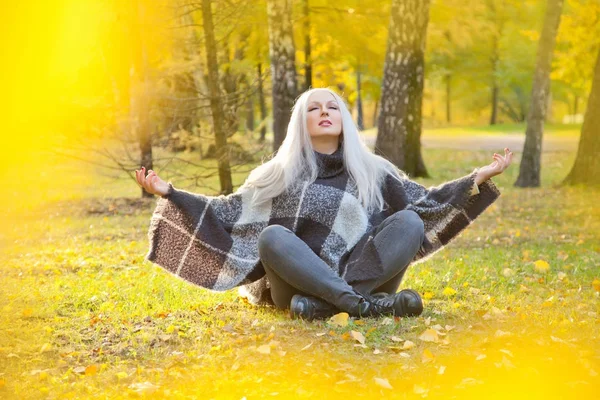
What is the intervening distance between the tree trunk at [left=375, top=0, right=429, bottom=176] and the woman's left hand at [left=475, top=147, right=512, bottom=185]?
25.4ft

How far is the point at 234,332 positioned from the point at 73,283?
219 centimetres

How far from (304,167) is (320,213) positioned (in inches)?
11.7

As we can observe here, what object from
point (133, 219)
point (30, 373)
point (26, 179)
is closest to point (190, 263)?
point (30, 373)

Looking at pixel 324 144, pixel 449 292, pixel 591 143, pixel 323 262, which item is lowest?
pixel 591 143

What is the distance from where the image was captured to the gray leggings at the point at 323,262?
14.4 feet

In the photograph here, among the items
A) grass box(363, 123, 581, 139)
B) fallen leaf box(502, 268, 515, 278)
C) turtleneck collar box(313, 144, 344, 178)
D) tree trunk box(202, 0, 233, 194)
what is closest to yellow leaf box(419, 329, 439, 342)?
turtleneck collar box(313, 144, 344, 178)

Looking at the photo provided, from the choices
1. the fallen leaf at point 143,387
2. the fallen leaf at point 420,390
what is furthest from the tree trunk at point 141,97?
the fallen leaf at point 420,390

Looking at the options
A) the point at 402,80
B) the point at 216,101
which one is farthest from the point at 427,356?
the point at 402,80

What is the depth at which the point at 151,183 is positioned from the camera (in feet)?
15.0

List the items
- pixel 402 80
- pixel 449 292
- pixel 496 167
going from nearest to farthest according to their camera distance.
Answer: pixel 496 167, pixel 449 292, pixel 402 80

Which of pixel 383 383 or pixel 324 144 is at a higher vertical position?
pixel 324 144

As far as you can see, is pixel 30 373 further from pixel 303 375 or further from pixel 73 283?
pixel 73 283

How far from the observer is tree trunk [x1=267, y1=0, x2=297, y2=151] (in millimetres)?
10734

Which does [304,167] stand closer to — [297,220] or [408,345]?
[297,220]
